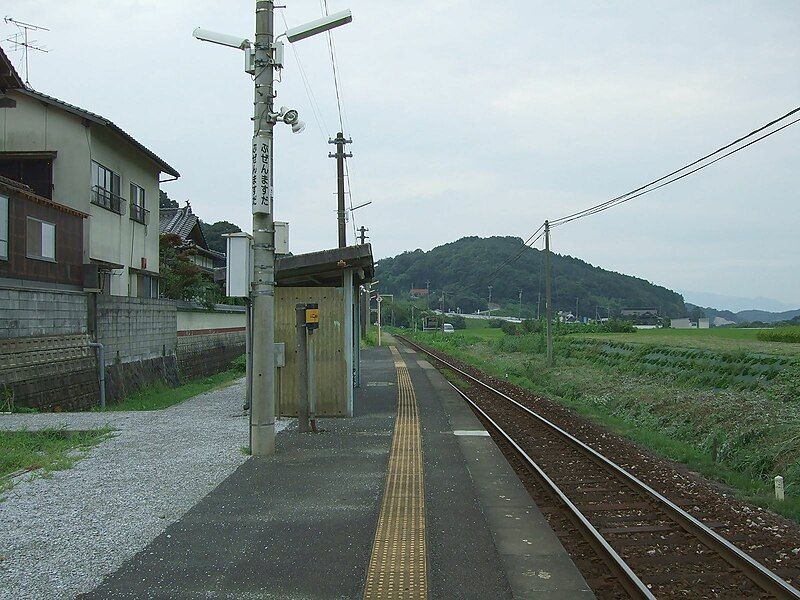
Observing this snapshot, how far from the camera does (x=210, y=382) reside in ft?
69.8

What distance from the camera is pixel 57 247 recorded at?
1551 centimetres

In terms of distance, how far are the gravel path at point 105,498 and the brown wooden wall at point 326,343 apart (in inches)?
37.9

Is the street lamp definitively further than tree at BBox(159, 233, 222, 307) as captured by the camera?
No

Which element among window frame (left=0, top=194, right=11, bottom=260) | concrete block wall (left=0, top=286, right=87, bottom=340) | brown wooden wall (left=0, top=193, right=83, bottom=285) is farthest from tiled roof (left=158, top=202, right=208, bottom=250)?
window frame (left=0, top=194, right=11, bottom=260)

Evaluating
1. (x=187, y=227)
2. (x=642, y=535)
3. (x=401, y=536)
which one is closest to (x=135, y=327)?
(x=401, y=536)

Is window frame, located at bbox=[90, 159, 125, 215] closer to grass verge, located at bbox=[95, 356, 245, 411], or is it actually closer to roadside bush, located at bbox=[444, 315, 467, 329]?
grass verge, located at bbox=[95, 356, 245, 411]

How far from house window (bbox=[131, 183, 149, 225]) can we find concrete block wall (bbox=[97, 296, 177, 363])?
326 cm

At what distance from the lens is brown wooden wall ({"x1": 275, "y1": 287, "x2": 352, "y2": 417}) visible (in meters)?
11.7

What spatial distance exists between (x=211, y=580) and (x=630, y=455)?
7.33 metres

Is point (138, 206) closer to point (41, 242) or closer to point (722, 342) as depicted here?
point (41, 242)

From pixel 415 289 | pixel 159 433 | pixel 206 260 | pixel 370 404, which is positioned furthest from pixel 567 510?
pixel 415 289

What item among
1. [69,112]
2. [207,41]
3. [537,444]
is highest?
[69,112]

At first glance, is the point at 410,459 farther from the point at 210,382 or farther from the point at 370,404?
the point at 210,382

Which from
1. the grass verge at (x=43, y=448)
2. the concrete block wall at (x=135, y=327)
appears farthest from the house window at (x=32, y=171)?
the grass verge at (x=43, y=448)
